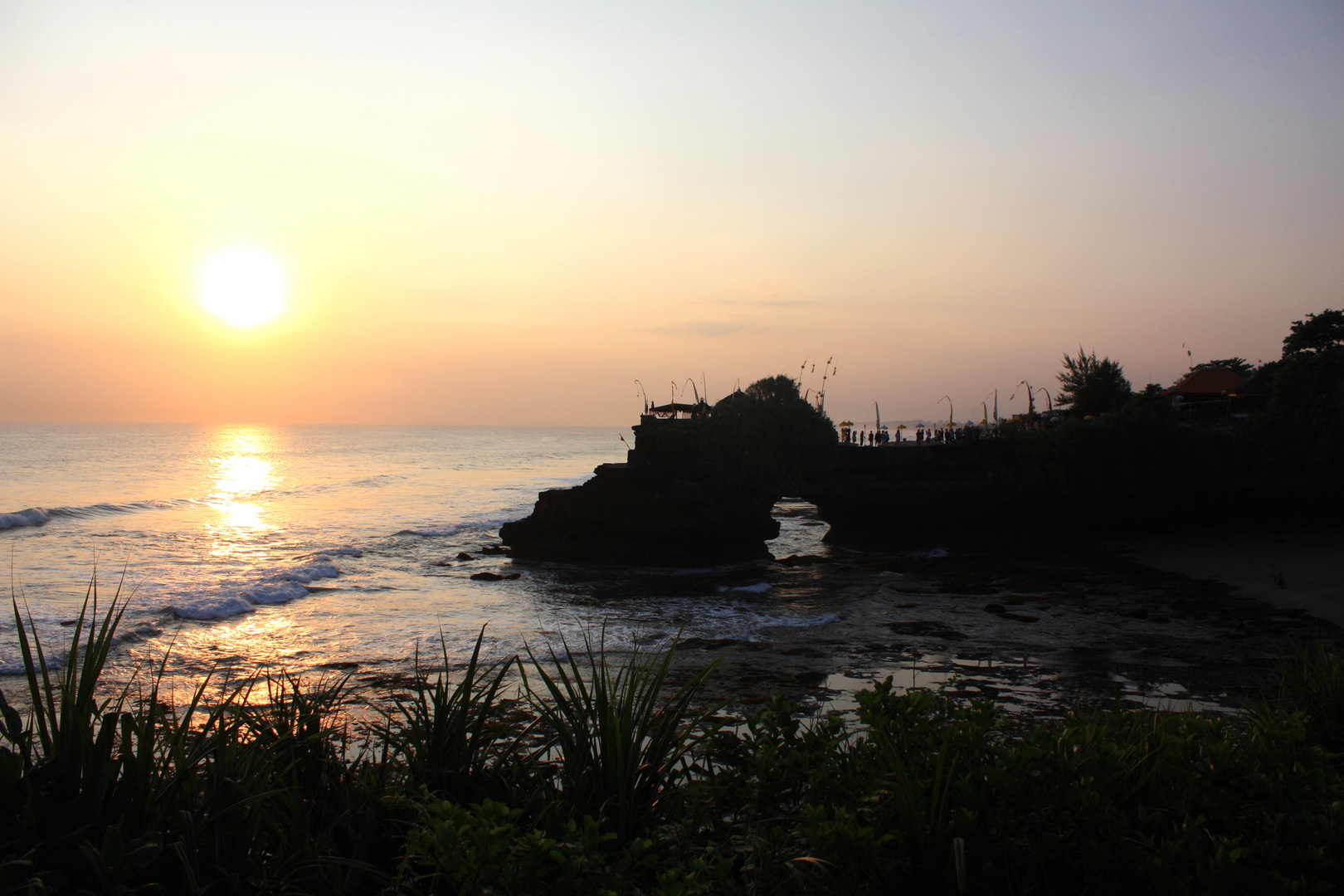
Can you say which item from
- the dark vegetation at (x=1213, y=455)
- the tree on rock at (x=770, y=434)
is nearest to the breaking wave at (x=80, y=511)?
the tree on rock at (x=770, y=434)

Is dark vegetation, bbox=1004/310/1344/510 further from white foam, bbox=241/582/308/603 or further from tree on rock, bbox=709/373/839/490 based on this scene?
white foam, bbox=241/582/308/603

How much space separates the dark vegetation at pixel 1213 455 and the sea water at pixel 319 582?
32.1 feet

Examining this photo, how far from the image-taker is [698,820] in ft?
9.80

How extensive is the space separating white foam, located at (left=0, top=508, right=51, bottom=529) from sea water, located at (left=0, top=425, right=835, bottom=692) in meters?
0.11

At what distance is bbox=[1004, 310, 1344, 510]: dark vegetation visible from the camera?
26.0 m

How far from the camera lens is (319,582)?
2302 centimetres

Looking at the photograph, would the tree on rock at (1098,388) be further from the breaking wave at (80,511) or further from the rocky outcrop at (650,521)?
the breaking wave at (80,511)

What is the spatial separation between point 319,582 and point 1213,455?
3093 cm

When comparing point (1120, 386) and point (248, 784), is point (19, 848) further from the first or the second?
point (1120, 386)

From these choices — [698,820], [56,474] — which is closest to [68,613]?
[698,820]

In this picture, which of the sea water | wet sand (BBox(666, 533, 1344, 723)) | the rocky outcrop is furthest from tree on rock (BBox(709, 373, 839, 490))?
wet sand (BBox(666, 533, 1344, 723))

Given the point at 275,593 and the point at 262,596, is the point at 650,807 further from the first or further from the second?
the point at 275,593

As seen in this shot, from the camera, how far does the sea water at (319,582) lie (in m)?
15.1

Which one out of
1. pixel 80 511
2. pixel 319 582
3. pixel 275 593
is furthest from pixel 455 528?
pixel 80 511
